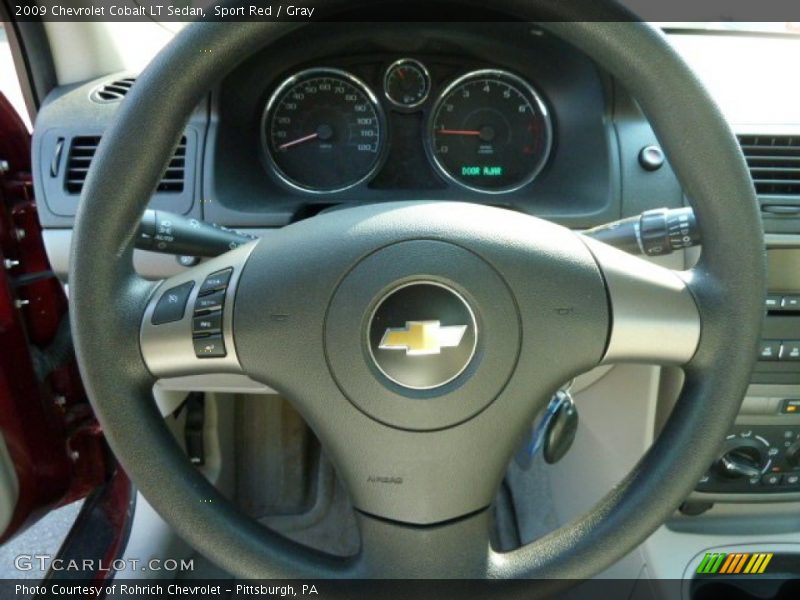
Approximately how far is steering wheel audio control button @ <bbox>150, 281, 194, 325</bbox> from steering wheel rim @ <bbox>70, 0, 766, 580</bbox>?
0.08 feet

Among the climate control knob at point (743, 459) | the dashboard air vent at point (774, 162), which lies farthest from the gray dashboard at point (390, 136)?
the climate control knob at point (743, 459)

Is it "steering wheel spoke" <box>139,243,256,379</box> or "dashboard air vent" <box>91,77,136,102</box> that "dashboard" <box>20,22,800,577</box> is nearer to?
"dashboard air vent" <box>91,77,136,102</box>

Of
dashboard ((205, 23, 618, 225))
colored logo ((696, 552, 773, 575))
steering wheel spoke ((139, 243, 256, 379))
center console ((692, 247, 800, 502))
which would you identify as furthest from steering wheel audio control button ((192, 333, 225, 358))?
colored logo ((696, 552, 773, 575))

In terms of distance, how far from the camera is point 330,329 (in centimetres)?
82

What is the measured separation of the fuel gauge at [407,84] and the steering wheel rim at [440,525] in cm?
59

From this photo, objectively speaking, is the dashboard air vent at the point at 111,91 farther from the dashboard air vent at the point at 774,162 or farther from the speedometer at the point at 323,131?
the dashboard air vent at the point at 774,162

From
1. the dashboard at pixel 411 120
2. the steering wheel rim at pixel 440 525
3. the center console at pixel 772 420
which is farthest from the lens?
the dashboard at pixel 411 120

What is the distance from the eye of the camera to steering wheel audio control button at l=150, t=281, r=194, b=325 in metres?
0.84

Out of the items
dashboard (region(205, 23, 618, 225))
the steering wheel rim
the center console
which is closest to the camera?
the steering wheel rim

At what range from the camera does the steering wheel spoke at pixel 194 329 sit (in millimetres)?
833

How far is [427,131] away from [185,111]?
700mm

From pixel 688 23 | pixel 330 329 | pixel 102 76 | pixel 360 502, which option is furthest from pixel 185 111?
pixel 688 23

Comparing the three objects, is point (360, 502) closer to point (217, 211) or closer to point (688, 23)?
point (217, 211)

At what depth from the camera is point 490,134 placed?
144cm
